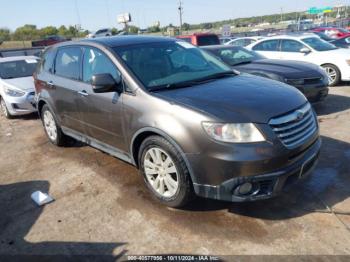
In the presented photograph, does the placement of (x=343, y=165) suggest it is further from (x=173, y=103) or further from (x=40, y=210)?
(x=40, y=210)

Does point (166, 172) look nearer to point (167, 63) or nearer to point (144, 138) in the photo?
point (144, 138)

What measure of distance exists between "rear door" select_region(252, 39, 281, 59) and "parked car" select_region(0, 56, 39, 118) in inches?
265

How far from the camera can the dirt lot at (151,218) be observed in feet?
9.96

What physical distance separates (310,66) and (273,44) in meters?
3.46

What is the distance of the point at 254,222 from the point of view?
3305 mm

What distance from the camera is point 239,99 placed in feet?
10.9

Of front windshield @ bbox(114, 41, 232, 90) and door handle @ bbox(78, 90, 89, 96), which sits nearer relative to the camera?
front windshield @ bbox(114, 41, 232, 90)

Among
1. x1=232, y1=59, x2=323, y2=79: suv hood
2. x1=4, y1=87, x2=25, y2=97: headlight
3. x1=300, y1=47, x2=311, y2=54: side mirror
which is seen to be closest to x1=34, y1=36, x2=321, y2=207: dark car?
x1=232, y1=59, x2=323, y2=79: suv hood

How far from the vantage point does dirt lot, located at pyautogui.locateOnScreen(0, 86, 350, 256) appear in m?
3.04

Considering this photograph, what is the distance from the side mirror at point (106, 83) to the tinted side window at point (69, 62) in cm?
101

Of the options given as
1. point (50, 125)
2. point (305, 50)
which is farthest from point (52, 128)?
point (305, 50)

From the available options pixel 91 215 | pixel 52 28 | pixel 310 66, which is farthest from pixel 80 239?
pixel 52 28

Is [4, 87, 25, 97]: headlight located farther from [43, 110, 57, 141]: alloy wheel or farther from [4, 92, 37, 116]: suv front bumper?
[43, 110, 57, 141]: alloy wheel

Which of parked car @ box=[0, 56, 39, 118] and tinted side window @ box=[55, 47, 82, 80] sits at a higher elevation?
tinted side window @ box=[55, 47, 82, 80]
